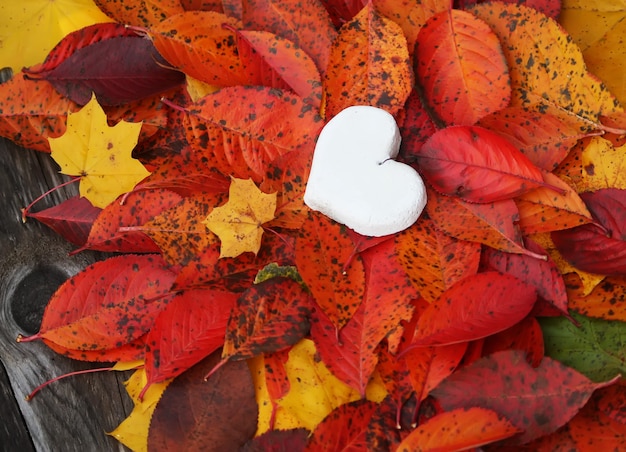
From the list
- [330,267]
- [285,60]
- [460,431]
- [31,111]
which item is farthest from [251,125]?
[460,431]

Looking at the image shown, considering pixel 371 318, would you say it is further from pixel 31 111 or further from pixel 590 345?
A: pixel 31 111

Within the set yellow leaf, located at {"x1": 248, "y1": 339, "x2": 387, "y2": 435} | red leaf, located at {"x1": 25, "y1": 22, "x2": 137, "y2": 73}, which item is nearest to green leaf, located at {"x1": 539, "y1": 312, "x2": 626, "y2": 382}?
yellow leaf, located at {"x1": 248, "y1": 339, "x2": 387, "y2": 435}

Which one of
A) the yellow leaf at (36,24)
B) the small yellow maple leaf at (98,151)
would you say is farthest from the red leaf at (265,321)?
the yellow leaf at (36,24)

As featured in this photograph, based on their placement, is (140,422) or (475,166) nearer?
(475,166)

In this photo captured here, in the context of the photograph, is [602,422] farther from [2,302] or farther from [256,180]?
[2,302]

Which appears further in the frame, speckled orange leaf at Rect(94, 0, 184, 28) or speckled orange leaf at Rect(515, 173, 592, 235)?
speckled orange leaf at Rect(94, 0, 184, 28)

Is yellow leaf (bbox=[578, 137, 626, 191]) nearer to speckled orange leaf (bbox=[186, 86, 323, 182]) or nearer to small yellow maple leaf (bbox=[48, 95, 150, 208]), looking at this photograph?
speckled orange leaf (bbox=[186, 86, 323, 182])
